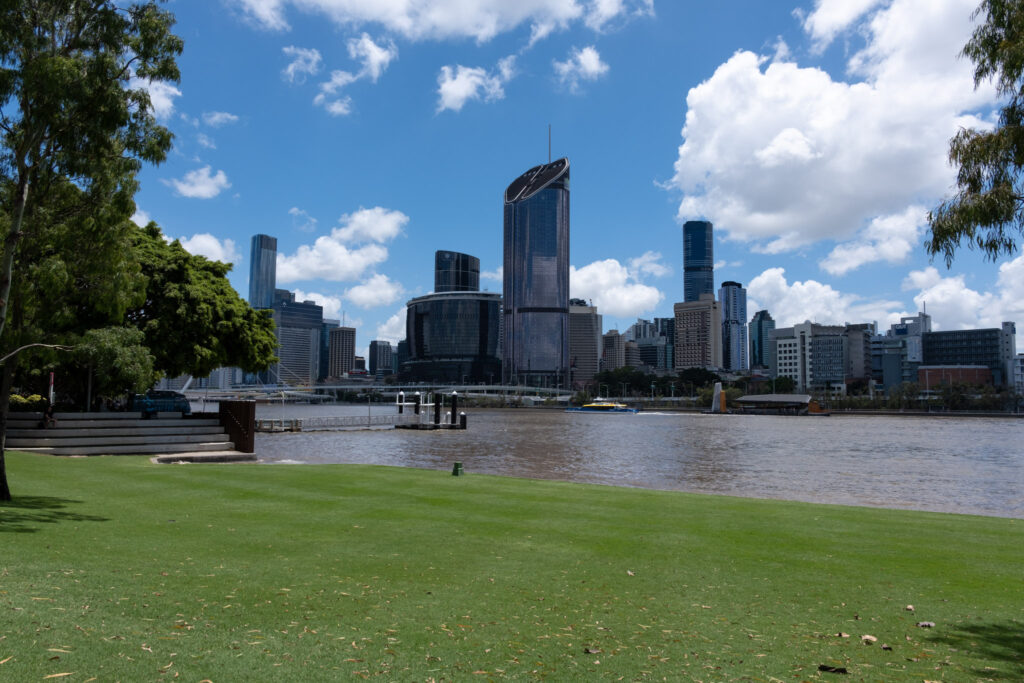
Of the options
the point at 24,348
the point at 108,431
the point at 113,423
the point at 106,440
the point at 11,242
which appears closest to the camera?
the point at 11,242

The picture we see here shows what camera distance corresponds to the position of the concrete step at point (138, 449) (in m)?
26.9

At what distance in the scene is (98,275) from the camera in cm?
1377

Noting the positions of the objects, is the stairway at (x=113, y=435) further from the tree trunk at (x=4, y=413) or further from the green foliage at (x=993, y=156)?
the green foliage at (x=993, y=156)

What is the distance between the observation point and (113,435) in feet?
96.1

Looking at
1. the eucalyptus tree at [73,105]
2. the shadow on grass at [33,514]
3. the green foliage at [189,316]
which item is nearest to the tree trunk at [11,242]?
the eucalyptus tree at [73,105]

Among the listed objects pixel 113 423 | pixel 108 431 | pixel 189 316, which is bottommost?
pixel 108 431

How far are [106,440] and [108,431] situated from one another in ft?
2.04

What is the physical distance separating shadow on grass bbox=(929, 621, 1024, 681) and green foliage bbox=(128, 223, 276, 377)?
33162 millimetres

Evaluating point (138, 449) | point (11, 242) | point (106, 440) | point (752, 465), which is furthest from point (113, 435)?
point (752, 465)

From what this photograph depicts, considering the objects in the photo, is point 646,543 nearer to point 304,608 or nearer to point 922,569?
point 922,569

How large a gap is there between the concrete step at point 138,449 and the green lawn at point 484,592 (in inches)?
547

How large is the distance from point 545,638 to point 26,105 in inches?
492

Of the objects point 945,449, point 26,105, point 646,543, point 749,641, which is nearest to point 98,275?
point 26,105

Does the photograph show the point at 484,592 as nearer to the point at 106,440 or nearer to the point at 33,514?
the point at 33,514
